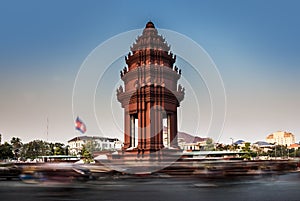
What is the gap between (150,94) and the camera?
2845cm

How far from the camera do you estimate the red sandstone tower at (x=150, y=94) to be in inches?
1113

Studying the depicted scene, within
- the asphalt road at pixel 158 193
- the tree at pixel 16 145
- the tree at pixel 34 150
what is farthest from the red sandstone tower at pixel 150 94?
the tree at pixel 16 145

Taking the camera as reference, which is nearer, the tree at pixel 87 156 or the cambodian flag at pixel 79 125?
the cambodian flag at pixel 79 125

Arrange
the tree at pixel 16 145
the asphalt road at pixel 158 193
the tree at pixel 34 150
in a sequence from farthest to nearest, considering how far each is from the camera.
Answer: the tree at pixel 16 145, the tree at pixel 34 150, the asphalt road at pixel 158 193

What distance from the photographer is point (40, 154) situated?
345ft

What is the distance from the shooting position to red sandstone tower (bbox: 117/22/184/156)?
92.7 ft

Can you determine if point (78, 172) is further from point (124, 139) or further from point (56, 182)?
point (124, 139)

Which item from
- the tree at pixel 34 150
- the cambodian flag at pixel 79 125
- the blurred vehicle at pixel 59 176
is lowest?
the tree at pixel 34 150

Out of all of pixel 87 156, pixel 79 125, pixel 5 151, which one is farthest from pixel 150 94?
pixel 5 151

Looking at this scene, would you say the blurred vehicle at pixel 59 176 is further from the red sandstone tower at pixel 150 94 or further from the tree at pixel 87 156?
the tree at pixel 87 156

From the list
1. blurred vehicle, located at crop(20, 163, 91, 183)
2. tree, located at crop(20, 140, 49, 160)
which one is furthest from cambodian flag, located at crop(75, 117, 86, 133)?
tree, located at crop(20, 140, 49, 160)

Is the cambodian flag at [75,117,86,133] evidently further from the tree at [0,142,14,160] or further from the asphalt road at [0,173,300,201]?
the tree at [0,142,14,160]

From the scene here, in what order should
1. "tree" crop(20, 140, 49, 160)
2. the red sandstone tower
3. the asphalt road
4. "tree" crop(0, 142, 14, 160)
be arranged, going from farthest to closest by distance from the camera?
"tree" crop(20, 140, 49, 160) → "tree" crop(0, 142, 14, 160) → the red sandstone tower → the asphalt road

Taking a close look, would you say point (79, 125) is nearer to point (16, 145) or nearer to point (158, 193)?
point (158, 193)
